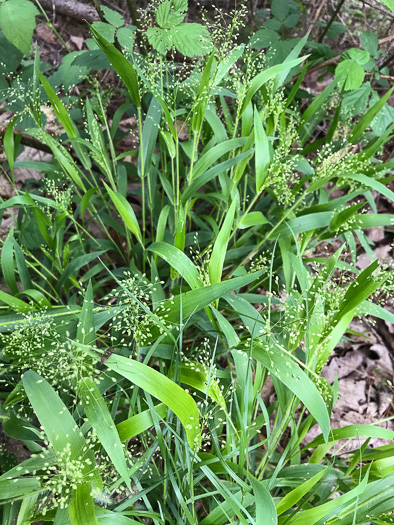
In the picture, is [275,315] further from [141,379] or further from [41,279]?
[41,279]

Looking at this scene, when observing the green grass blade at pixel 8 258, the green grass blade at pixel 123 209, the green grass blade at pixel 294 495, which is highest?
the green grass blade at pixel 123 209

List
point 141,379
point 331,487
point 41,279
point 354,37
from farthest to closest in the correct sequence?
point 354,37
point 41,279
point 331,487
point 141,379

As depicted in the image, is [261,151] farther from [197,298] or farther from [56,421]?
[56,421]

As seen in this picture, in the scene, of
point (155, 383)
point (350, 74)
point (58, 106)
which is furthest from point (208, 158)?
point (155, 383)

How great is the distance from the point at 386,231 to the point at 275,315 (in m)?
0.92

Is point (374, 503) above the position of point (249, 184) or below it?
below

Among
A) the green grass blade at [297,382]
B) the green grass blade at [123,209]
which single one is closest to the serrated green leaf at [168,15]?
the green grass blade at [123,209]

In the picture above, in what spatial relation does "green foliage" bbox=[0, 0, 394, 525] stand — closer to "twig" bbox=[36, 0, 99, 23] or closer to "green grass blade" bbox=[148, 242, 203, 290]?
"green grass blade" bbox=[148, 242, 203, 290]

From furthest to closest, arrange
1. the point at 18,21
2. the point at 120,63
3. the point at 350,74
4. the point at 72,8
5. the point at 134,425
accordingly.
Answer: the point at 72,8, the point at 350,74, the point at 18,21, the point at 120,63, the point at 134,425

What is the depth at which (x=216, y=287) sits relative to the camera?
754 millimetres

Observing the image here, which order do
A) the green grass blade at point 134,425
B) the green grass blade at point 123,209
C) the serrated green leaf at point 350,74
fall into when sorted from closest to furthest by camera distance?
1. the green grass blade at point 134,425
2. the green grass blade at point 123,209
3. the serrated green leaf at point 350,74

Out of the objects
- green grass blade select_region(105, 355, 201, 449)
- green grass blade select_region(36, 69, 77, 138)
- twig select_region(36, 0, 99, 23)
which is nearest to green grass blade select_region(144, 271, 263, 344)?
green grass blade select_region(105, 355, 201, 449)

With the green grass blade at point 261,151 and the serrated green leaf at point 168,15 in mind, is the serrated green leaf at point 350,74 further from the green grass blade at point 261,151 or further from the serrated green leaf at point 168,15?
the serrated green leaf at point 168,15

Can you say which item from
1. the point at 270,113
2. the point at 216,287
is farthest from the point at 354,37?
the point at 216,287
